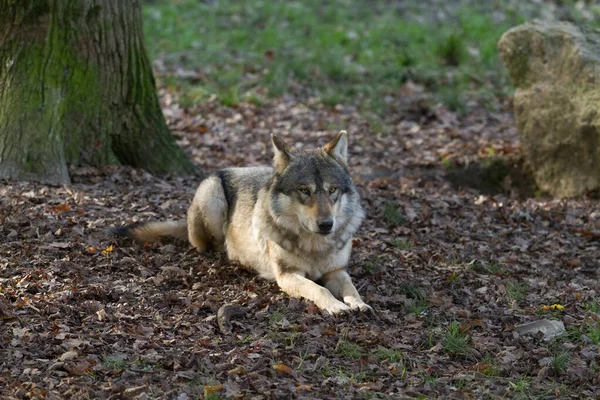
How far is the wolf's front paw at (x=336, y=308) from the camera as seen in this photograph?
20.0ft

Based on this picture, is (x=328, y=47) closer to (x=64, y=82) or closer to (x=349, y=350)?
(x=64, y=82)

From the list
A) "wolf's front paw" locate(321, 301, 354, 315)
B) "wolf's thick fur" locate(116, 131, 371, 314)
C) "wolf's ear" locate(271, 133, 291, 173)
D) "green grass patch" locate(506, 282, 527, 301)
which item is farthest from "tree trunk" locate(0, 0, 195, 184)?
"green grass patch" locate(506, 282, 527, 301)

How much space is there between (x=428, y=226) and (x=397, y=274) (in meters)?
1.45

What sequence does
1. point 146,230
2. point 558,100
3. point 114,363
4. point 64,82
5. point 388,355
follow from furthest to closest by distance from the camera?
1. point 558,100
2. point 64,82
3. point 146,230
4. point 388,355
5. point 114,363

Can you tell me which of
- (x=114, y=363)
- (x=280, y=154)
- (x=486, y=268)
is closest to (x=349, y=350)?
(x=114, y=363)

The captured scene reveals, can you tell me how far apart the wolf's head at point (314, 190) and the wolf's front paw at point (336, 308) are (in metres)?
0.57

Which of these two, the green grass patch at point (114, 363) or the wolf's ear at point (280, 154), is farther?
the wolf's ear at point (280, 154)

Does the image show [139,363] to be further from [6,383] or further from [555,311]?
[555,311]

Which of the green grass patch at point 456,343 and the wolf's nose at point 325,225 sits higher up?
the wolf's nose at point 325,225

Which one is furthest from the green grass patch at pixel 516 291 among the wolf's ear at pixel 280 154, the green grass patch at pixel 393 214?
the wolf's ear at pixel 280 154

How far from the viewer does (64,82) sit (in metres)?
8.46

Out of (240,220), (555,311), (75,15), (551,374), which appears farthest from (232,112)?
(551,374)

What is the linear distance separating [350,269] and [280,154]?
127 cm

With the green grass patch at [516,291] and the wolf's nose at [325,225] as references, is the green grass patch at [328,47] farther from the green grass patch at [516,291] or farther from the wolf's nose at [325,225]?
A: the wolf's nose at [325,225]
